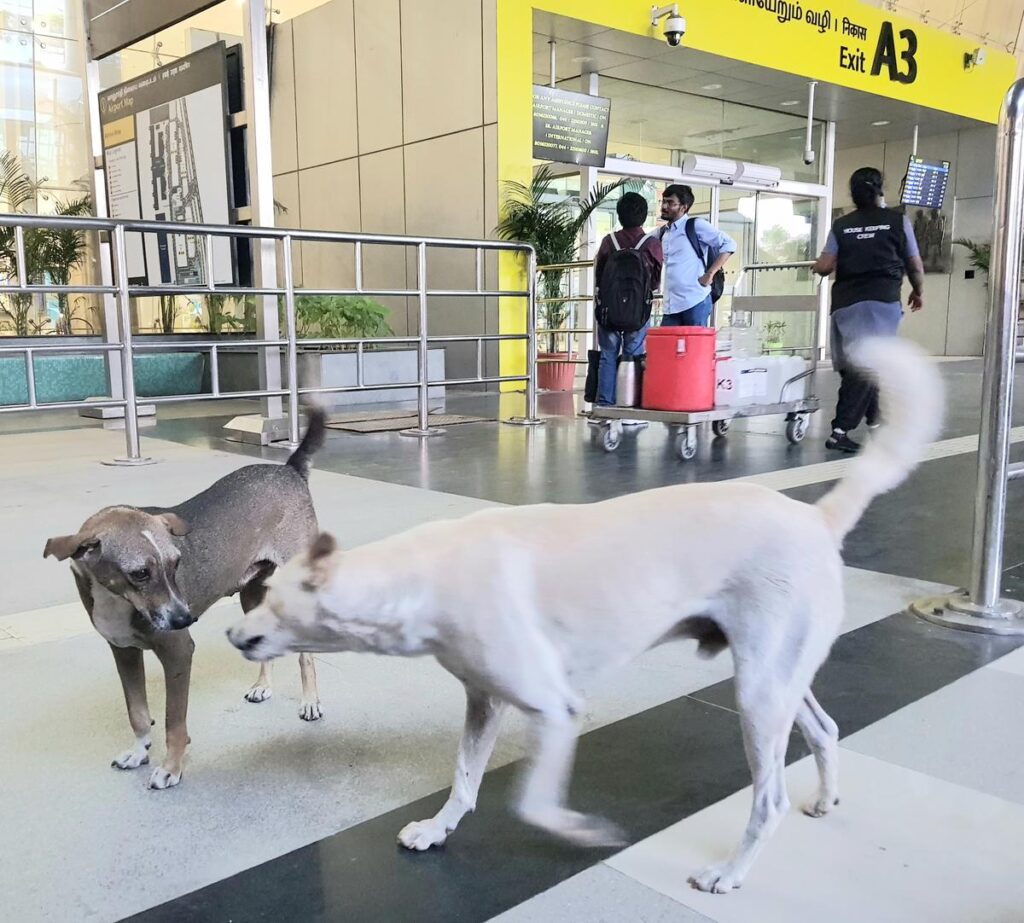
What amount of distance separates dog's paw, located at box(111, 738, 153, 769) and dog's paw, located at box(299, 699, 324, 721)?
0.35m

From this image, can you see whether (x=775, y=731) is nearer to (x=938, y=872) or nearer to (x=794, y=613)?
(x=794, y=613)

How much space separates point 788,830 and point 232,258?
5622mm

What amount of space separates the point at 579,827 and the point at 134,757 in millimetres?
980

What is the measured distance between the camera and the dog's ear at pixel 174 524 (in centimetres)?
174

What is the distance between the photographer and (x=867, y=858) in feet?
4.95

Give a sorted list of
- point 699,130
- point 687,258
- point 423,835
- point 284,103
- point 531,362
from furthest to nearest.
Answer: point 699,130 < point 284,103 < point 531,362 < point 687,258 < point 423,835

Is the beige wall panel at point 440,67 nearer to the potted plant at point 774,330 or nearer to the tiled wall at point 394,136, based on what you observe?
the tiled wall at point 394,136

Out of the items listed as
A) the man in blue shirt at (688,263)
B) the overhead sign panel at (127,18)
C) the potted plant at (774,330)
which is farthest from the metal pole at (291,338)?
the potted plant at (774,330)

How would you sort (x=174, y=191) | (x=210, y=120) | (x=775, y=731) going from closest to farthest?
(x=775, y=731) → (x=210, y=120) → (x=174, y=191)

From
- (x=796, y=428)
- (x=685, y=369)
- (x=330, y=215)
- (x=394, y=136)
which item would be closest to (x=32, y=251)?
(x=330, y=215)

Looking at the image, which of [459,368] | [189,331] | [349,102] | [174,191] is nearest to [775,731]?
[174,191]

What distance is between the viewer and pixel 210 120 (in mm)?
6551

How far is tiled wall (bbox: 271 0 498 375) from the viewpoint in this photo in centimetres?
1019

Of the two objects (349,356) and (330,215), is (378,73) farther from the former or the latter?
(349,356)
